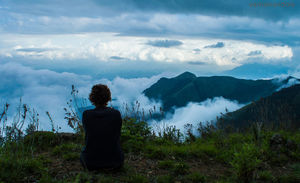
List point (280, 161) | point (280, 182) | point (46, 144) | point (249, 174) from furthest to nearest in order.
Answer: point (46, 144) → point (280, 161) → point (280, 182) → point (249, 174)

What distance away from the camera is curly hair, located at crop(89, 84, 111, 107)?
4.84 metres

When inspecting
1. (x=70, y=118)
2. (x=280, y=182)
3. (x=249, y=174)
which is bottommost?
(x=280, y=182)

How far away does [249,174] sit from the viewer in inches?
186

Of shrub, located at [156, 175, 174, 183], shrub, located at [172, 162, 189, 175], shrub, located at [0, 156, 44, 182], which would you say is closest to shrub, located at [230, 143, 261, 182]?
shrub, located at [172, 162, 189, 175]

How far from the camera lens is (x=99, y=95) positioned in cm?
483

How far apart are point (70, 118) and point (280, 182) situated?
6142mm

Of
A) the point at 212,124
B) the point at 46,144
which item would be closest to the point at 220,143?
Result: the point at 212,124

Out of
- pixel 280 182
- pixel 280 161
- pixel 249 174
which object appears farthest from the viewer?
pixel 280 161

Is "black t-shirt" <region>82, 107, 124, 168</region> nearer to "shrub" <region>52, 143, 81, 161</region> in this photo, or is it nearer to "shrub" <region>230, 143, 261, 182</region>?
"shrub" <region>52, 143, 81, 161</region>

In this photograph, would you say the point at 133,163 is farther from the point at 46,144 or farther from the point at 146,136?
the point at 46,144

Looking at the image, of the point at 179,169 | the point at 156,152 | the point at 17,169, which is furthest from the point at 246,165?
the point at 17,169

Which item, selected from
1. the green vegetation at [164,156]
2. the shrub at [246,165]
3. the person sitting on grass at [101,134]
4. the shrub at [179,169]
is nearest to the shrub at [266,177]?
the green vegetation at [164,156]

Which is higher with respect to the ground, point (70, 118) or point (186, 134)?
point (70, 118)

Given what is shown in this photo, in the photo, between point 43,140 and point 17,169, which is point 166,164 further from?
point 43,140
